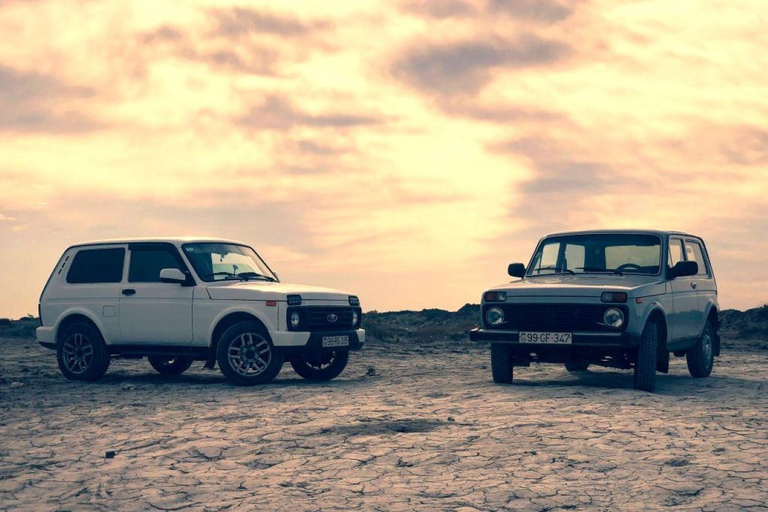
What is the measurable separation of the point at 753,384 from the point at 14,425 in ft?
32.8

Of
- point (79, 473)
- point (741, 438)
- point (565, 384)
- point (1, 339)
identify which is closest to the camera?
point (79, 473)

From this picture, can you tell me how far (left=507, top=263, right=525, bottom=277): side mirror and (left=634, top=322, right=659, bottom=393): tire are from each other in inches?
81.9

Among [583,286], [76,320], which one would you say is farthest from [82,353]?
[583,286]

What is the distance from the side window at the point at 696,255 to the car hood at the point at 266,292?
5241 mm

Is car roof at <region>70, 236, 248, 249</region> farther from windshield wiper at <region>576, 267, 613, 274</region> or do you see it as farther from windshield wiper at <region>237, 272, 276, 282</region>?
windshield wiper at <region>576, 267, 613, 274</region>

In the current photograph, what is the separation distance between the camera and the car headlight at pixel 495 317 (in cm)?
1216

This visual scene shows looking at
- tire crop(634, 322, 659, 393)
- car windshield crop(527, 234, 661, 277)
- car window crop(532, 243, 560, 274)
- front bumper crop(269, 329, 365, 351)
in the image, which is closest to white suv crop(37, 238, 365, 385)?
front bumper crop(269, 329, 365, 351)

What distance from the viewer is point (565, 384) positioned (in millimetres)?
12781

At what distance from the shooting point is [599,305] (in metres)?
11.5

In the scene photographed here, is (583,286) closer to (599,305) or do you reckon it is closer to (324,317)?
(599,305)

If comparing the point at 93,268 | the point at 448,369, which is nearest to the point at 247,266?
the point at 93,268

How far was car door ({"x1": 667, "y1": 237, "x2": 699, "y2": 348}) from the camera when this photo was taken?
12.9 meters

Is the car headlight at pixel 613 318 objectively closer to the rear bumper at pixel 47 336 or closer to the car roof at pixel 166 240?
the car roof at pixel 166 240

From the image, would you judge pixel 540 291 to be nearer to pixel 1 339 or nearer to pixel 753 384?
pixel 753 384
